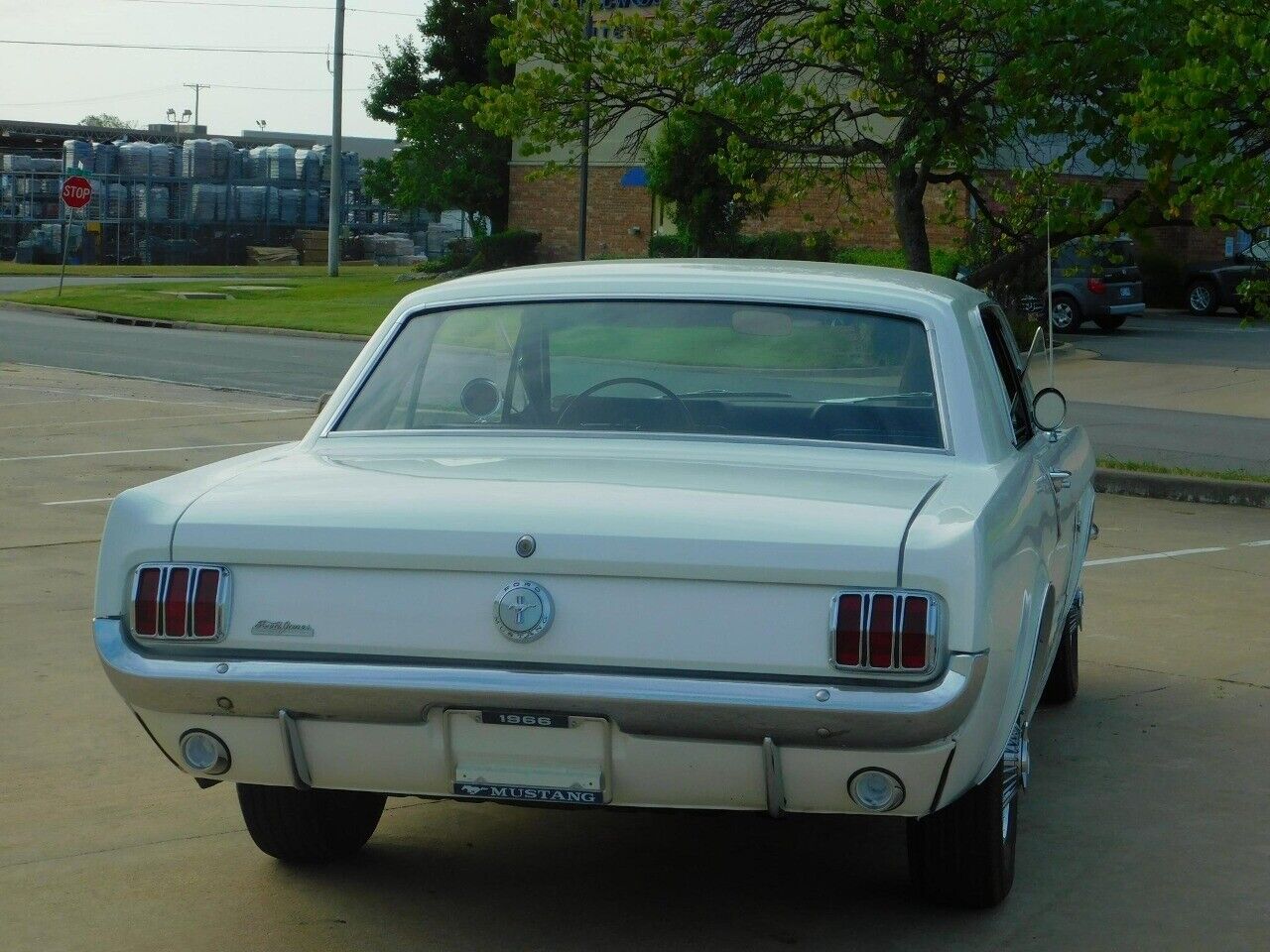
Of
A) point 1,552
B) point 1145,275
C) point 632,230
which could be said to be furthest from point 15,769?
point 632,230

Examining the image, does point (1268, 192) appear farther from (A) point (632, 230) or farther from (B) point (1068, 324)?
(A) point (632, 230)

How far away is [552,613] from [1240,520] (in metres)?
9.50

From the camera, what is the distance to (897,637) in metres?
3.51

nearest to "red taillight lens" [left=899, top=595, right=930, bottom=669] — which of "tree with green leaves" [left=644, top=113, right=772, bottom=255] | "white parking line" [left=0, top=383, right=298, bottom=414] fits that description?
"white parking line" [left=0, top=383, right=298, bottom=414]

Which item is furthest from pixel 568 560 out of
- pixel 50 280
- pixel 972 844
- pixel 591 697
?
pixel 50 280

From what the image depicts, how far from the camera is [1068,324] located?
31.9 m

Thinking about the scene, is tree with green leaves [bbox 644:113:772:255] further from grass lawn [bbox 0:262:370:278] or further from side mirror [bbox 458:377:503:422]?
side mirror [bbox 458:377:503:422]

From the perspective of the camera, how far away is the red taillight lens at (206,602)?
12.5 feet

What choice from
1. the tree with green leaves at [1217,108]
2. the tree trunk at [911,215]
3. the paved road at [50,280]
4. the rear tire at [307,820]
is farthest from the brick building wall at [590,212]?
the rear tire at [307,820]

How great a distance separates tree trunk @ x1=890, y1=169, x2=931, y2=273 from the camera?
17141 mm

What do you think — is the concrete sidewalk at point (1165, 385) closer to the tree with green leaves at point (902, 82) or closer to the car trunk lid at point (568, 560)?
the tree with green leaves at point (902, 82)

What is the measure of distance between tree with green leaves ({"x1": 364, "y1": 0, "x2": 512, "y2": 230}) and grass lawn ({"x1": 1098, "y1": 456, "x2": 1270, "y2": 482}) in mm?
31205

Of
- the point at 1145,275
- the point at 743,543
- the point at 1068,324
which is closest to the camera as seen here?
the point at 743,543

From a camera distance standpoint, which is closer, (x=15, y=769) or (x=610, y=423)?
(x=610, y=423)
